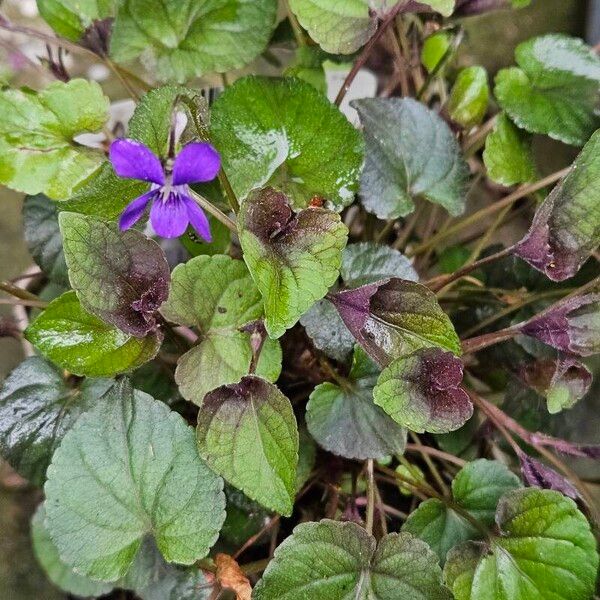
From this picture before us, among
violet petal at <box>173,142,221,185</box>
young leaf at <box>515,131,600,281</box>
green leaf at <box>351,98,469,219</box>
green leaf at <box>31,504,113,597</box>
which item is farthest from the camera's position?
green leaf at <box>31,504,113,597</box>

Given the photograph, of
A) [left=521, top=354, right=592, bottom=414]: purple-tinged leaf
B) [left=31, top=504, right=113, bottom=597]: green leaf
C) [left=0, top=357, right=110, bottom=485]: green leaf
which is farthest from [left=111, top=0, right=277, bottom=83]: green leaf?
[left=31, top=504, right=113, bottom=597]: green leaf

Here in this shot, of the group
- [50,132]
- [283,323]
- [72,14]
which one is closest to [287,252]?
[283,323]

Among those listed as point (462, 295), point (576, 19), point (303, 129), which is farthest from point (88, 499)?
point (576, 19)

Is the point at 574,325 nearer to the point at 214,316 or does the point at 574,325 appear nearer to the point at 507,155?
the point at 507,155

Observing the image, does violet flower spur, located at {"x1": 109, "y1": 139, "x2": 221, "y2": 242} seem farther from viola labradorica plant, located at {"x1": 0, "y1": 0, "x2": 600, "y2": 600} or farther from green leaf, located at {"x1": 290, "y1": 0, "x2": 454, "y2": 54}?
green leaf, located at {"x1": 290, "y1": 0, "x2": 454, "y2": 54}

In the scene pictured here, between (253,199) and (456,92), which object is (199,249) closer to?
(253,199)

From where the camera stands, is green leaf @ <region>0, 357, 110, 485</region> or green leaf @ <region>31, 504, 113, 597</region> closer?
green leaf @ <region>0, 357, 110, 485</region>

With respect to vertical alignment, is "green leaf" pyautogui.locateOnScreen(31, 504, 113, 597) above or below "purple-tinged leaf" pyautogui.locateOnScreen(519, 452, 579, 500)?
below

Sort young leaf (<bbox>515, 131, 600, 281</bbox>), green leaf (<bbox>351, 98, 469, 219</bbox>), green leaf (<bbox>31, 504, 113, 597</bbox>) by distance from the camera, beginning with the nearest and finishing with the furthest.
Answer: young leaf (<bbox>515, 131, 600, 281</bbox>)
green leaf (<bbox>351, 98, 469, 219</bbox>)
green leaf (<bbox>31, 504, 113, 597</bbox>)
